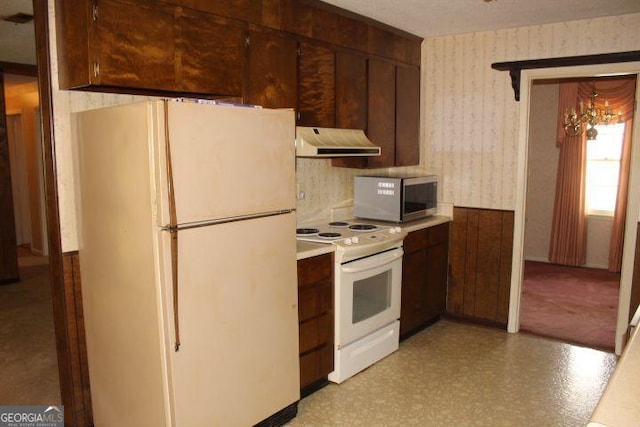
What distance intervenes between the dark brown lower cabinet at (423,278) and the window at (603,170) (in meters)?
3.04

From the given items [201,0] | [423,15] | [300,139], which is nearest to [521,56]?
[423,15]

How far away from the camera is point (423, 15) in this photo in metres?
3.66

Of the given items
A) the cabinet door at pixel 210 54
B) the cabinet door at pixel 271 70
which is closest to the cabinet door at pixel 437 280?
the cabinet door at pixel 271 70

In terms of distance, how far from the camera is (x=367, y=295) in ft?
11.2

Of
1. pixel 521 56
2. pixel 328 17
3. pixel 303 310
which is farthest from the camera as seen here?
pixel 521 56

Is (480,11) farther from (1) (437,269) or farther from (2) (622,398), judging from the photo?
(2) (622,398)

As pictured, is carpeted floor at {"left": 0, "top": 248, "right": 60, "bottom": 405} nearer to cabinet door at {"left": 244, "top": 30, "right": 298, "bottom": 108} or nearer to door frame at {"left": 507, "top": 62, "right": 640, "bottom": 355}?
cabinet door at {"left": 244, "top": 30, "right": 298, "bottom": 108}

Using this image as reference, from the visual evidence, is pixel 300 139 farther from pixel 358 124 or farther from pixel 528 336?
pixel 528 336

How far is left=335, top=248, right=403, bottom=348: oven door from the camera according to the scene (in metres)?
3.16

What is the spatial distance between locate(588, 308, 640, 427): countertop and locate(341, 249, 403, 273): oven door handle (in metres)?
1.84

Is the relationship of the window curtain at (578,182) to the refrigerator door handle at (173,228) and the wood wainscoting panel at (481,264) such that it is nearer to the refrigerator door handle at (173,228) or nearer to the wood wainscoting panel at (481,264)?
the wood wainscoting panel at (481,264)

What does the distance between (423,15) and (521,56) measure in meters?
0.97

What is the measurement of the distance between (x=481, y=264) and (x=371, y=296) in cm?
139

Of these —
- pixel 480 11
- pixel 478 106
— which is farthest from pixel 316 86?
pixel 478 106
